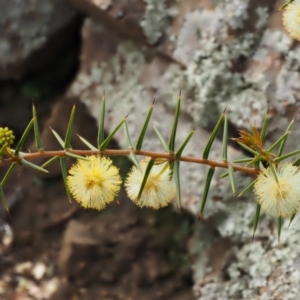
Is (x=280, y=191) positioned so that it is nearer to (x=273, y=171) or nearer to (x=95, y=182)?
(x=273, y=171)

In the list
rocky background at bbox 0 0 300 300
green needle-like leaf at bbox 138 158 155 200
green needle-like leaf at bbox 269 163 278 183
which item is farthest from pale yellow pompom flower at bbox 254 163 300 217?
rocky background at bbox 0 0 300 300

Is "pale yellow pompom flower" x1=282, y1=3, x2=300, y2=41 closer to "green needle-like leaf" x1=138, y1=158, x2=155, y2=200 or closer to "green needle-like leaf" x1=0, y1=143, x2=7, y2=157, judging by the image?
"green needle-like leaf" x1=138, y1=158, x2=155, y2=200

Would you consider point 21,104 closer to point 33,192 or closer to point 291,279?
point 33,192

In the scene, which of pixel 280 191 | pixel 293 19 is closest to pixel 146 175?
pixel 280 191

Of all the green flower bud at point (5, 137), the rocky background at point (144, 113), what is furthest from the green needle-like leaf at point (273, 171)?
the rocky background at point (144, 113)

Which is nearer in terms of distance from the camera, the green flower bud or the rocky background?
the green flower bud

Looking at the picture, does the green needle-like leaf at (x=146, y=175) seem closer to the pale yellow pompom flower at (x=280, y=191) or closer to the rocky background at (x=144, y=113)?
the pale yellow pompom flower at (x=280, y=191)

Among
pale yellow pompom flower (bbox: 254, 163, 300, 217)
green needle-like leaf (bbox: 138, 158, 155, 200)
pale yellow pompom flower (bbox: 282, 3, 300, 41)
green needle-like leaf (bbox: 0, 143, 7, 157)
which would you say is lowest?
green needle-like leaf (bbox: 0, 143, 7, 157)

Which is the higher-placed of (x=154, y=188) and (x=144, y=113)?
(x=144, y=113)
